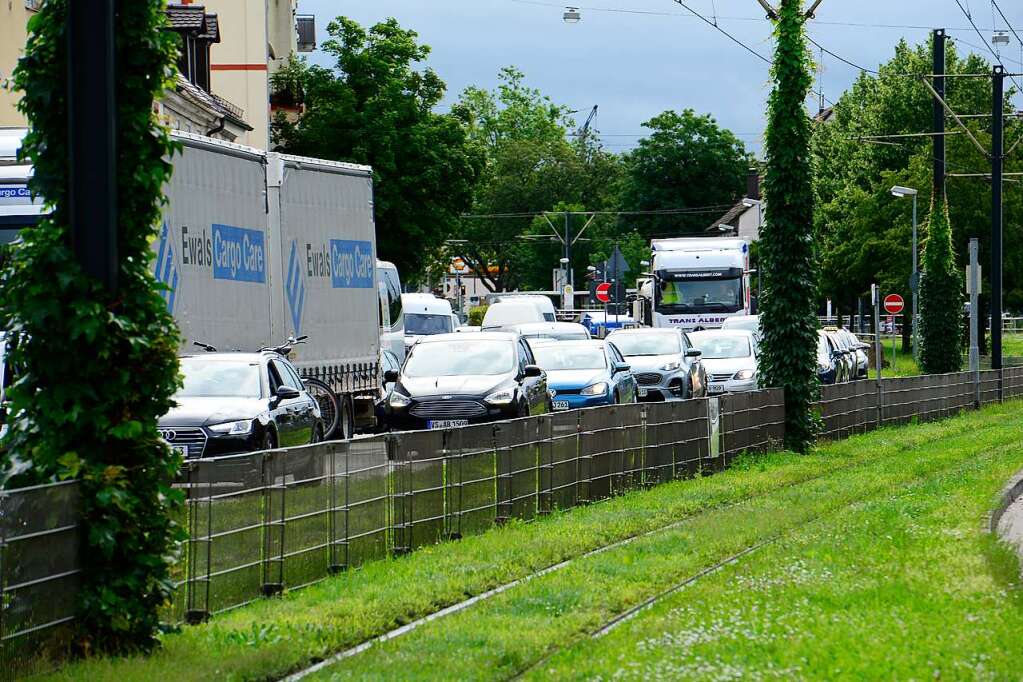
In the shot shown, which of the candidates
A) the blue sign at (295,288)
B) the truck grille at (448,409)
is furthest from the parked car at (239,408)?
the blue sign at (295,288)

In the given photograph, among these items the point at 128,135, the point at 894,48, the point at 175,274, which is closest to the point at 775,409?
the point at 175,274

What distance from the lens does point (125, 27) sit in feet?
28.6

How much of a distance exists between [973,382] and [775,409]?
1608 cm

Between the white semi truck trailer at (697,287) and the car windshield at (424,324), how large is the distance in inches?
245

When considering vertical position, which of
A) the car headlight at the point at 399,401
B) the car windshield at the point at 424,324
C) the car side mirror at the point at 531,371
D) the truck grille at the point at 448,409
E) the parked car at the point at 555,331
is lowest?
the truck grille at the point at 448,409

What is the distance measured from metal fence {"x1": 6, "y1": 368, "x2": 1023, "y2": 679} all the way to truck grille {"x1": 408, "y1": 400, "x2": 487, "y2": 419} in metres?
3.30

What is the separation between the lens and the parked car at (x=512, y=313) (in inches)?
2093

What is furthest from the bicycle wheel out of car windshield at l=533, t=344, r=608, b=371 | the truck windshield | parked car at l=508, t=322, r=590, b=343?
the truck windshield

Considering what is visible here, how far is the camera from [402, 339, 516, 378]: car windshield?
23812 millimetres

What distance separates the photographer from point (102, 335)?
8.52 m

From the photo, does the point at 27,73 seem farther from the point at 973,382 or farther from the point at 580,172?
the point at 580,172

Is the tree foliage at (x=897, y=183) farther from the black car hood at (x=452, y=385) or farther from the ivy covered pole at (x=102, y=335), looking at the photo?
the ivy covered pole at (x=102, y=335)

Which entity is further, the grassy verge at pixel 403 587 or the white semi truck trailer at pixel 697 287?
the white semi truck trailer at pixel 697 287

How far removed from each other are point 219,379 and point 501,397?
4.92m
